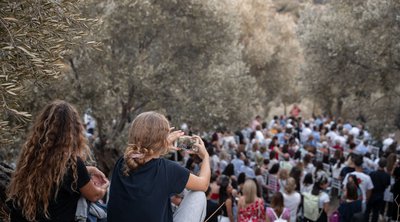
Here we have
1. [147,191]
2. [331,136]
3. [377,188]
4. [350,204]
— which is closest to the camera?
[147,191]

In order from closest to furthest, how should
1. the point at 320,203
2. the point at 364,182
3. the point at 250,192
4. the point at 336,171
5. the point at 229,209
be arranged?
1. the point at 250,192
2. the point at 229,209
3. the point at 320,203
4. the point at 364,182
5. the point at 336,171

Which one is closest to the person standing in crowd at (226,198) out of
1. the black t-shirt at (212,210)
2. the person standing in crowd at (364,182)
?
the black t-shirt at (212,210)

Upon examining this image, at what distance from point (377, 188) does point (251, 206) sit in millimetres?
4478

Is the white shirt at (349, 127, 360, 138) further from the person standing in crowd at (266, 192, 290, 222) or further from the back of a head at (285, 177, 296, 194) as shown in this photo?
the person standing in crowd at (266, 192, 290, 222)

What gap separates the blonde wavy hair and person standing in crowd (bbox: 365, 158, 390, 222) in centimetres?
855

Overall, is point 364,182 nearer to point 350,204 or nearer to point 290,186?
point 350,204

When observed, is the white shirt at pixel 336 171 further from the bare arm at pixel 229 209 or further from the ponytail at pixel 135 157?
the ponytail at pixel 135 157

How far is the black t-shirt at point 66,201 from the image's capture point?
3.55 meters

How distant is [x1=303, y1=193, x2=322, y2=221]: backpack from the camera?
9.70m

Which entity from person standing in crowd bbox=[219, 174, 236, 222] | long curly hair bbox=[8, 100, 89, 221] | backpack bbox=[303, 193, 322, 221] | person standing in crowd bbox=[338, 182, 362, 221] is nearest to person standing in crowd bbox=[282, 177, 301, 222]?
backpack bbox=[303, 193, 322, 221]

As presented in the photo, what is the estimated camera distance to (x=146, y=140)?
3521 millimetres

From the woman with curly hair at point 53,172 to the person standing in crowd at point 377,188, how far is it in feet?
28.5

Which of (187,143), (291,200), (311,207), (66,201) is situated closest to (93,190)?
(66,201)

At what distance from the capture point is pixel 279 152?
1475 cm
